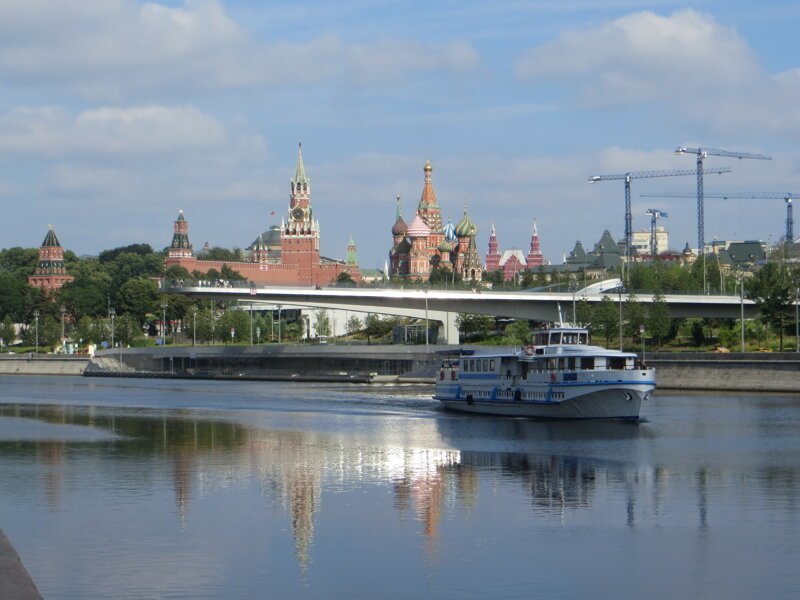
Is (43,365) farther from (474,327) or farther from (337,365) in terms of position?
(474,327)

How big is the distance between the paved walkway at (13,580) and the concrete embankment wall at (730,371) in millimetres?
78674

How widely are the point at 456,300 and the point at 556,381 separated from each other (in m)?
63.6

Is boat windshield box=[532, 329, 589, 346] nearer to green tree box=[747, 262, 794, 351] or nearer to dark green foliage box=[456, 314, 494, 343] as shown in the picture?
green tree box=[747, 262, 794, 351]

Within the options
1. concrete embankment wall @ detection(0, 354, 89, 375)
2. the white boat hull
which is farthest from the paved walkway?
concrete embankment wall @ detection(0, 354, 89, 375)

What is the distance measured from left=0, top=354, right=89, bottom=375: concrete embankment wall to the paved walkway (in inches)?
5824

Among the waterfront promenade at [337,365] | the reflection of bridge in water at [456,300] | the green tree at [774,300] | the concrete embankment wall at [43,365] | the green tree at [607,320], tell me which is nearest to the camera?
the waterfront promenade at [337,365]

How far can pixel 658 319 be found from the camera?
13388 cm

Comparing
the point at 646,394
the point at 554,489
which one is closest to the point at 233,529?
the point at 554,489

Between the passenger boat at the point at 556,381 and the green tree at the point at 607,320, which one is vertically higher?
the green tree at the point at 607,320

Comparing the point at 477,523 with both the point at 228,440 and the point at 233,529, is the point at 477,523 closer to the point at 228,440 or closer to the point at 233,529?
the point at 233,529

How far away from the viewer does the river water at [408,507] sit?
36.9 meters

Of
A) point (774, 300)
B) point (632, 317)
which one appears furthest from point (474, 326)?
point (774, 300)

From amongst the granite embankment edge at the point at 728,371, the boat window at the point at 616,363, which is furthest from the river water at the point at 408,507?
the granite embankment edge at the point at 728,371

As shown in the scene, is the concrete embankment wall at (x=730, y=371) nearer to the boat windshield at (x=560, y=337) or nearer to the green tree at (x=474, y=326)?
the boat windshield at (x=560, y=337)
